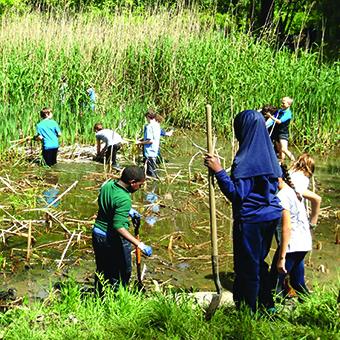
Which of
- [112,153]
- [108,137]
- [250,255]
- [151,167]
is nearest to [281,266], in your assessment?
[250,255]

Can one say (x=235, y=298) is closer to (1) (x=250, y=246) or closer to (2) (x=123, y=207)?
(1) (x=250, y=246)

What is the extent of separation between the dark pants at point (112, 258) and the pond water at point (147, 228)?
2.15 feet

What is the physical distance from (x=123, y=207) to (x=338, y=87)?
11141 millimetres

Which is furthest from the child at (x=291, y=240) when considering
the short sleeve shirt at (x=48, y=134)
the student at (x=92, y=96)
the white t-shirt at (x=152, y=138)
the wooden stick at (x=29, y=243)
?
the student at (x=92, y=96)

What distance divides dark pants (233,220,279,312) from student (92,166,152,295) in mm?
1058

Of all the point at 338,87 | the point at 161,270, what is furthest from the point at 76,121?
the point at 161,270

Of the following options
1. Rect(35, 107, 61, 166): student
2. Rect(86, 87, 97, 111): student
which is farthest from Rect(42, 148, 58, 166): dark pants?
Rect(86, 87, 97, 111): student

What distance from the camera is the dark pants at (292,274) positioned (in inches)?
216

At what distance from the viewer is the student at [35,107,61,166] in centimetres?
1206

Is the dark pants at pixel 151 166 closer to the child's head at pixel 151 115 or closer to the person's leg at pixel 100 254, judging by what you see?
the child's head at pixel 151 115

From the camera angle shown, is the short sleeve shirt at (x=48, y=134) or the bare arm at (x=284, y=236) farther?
the short sleeve shirt at (x=48, y=134)

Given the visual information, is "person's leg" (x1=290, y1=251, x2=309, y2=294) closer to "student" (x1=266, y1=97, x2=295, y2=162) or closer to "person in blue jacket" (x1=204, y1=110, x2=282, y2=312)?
"person in blue jacket" (x1=204, y1=110, x2=282, y2=312)

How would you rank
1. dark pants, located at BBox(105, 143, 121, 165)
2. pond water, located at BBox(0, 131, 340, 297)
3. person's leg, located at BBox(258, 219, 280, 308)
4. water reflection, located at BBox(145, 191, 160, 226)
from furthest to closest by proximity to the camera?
dark pants, located at BBox(105, 143, 121, 165) → water reflection, located at BBox(145, 191, 160, 226) → pond water, located at BBox(0, 131, 340, 297) → person's leg, located at BBox(258, 219, 280, 308)

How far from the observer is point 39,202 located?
9.37 meters
